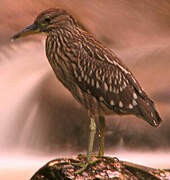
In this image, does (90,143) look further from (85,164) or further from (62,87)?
(62,87)

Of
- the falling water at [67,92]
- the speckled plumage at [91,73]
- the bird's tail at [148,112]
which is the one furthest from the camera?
the falling water at [67,92]

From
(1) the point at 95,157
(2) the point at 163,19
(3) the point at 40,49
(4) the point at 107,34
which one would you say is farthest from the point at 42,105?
(1) the point at 95,157

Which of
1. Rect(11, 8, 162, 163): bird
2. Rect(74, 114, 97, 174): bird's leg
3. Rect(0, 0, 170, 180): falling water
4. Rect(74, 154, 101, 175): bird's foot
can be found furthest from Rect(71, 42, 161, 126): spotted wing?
Rect(0, 0, 170, 180): falling water

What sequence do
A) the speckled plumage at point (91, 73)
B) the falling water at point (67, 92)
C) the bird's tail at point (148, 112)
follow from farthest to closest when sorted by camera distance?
the falling water at point (67, 92) < the bird's tail at point (148, 112) < the speckled plumage at point (91, 73)

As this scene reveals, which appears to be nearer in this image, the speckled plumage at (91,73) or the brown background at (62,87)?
the speckled plumage at (91,73)

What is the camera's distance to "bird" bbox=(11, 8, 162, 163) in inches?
66.2

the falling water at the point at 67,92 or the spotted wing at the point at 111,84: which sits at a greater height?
the falling water at the point at 67,92

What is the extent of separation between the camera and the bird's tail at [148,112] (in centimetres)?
180

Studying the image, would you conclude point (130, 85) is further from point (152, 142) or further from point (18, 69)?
point (18, 69)

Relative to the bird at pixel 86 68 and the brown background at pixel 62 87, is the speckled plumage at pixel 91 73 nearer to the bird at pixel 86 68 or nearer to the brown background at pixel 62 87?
the bird at pixel 86 68

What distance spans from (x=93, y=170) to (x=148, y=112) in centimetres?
35

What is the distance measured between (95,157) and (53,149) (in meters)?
1.54

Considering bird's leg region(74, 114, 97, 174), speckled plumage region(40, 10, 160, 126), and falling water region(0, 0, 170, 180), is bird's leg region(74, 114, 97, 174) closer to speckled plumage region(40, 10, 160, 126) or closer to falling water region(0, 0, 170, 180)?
speckled plumage region(40, 10, 160, 126)

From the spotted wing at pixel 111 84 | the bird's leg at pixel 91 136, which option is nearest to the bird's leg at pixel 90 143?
the bird's leg at pixel 91 136
